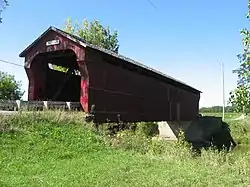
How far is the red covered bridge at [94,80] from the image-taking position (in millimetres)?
15906

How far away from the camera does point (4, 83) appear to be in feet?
128

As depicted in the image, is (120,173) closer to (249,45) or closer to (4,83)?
(249,45)

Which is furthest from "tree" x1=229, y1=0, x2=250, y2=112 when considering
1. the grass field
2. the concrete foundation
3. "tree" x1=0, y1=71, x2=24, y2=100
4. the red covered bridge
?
"tree" x1=0, y1=71, x2=24, y2=100

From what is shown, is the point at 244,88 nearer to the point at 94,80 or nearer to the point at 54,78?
the point at 94,80

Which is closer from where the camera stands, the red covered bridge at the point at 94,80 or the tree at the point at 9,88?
the red covered bridge at the point at 94,80

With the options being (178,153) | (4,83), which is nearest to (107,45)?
(4,83)

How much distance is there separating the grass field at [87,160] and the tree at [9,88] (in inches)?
1082

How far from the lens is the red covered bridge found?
15.9m

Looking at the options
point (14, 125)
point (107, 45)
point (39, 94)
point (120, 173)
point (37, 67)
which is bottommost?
point (120, 173)

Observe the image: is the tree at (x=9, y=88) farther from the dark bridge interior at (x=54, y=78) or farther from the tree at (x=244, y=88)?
the tree at (x=244, y=88)

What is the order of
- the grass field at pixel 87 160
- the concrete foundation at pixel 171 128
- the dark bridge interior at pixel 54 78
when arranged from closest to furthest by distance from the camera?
the grass field at pixel 87 160
the dark bridge interior at pixel 54 78
the concrete foundation at pixel 171 128

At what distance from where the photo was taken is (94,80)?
1619 cm

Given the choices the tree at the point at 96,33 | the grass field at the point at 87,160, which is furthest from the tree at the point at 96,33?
the grass field at the point at 87,160

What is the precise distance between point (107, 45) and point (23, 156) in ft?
115
